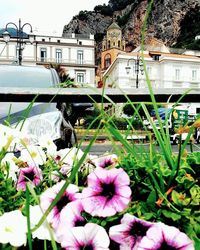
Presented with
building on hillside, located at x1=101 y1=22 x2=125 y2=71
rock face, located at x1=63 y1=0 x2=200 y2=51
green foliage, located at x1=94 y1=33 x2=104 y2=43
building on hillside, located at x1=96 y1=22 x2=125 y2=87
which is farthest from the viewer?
green foliage, located at x1=94 y1=33 x2=104 y2=43

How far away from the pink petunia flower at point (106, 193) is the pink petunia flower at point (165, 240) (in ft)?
0.27

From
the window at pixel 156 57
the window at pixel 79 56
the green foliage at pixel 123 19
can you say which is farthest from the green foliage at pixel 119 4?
the window at pixel 79 56

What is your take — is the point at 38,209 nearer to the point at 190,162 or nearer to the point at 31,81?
the point at 190,162

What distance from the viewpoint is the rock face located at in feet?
356

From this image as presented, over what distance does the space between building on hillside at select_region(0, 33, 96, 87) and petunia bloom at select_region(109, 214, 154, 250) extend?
6701 cm

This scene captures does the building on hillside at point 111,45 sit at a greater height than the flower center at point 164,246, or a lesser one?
lesser

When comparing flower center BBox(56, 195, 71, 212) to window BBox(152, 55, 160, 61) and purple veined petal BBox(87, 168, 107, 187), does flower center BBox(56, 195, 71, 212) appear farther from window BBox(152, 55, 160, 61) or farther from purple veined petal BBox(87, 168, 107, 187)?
window BBox(152, 55, 160, 61)

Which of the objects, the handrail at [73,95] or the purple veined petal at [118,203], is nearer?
the purple veined petal at [118,203]

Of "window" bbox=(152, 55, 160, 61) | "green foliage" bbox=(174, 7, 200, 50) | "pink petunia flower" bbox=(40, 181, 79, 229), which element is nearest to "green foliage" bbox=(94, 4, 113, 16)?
"green foliage" bbox=(174, 7, 200, 50)

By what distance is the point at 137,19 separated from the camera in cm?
11556

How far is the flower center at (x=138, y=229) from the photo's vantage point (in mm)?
617

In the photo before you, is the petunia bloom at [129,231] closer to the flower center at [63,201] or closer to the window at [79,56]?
the flower center at [63,201]

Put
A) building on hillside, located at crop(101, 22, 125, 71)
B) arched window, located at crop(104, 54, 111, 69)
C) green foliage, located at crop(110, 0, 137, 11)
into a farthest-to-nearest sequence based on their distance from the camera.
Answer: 1. green foliage, located at crop(110, 0, 137, 11)
2. building on hillside, located at crop(101, 22, 125, 71)
3. arched window, located at crop(104, 54, 111, 69)

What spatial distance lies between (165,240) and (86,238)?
0.10 m
